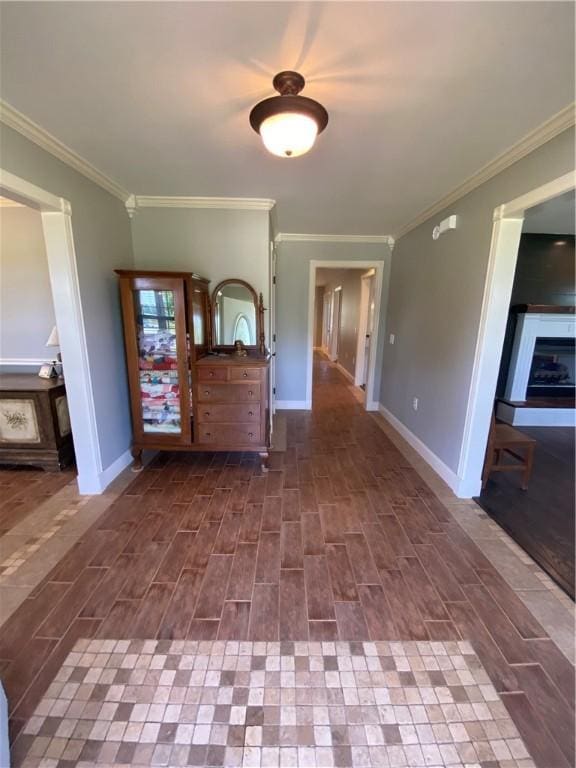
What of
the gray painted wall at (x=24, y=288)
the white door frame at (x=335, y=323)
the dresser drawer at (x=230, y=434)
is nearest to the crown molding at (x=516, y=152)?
the dresser drawer at (x=230, y=434)

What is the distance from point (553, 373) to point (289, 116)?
15.4 ft

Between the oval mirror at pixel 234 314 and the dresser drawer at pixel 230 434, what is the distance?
2.93ft

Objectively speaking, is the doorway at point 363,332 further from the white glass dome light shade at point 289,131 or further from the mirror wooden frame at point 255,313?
the white glass dome light shade at point 289,131

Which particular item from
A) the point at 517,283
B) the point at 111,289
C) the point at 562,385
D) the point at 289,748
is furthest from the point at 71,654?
the point at 562,385

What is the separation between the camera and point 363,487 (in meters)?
2.60

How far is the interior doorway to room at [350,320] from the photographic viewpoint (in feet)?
15.8

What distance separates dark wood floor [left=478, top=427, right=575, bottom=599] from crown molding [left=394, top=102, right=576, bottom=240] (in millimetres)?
2341

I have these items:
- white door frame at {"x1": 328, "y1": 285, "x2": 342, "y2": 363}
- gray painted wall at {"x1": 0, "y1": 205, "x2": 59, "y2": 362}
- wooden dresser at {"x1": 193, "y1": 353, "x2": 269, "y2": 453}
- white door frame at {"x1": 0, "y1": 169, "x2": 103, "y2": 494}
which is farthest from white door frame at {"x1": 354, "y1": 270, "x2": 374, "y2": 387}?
gray painted wall at {"x1": 0, "y1": 205, "x2": 59, "y2": 362}

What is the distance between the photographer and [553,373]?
421cm

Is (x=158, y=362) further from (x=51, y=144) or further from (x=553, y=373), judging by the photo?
(x=553, y=373)

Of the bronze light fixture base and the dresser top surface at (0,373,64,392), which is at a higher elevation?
the bronze light fixture base

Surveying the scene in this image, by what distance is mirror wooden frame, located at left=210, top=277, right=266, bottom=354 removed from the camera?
3.01 m

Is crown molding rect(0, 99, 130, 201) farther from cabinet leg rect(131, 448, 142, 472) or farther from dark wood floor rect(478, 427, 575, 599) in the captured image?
dark wood floor rect(478, 427, 575, 599)

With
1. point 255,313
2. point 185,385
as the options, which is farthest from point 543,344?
point 185,385
